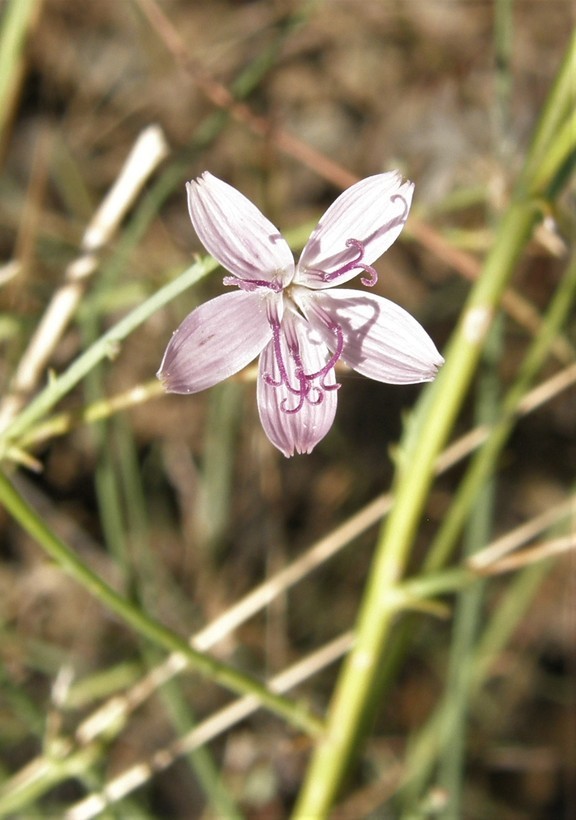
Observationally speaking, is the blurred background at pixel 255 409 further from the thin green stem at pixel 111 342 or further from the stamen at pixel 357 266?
the stamen at pixel 357 266

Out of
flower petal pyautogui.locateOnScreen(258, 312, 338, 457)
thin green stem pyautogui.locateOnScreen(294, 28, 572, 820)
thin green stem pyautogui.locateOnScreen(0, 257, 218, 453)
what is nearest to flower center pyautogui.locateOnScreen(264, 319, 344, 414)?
flower petal pyautogui.locateOnScreen(258, 312, 338, 457)

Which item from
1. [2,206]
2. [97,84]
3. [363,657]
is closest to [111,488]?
[363,657]

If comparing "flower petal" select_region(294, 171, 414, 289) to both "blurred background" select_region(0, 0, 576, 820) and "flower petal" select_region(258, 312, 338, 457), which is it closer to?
"flower petal" select_region(258, 312, 338, 457)

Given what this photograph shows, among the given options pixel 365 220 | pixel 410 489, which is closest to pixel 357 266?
pixel 365 220

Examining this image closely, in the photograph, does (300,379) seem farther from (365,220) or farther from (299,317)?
(365,220)

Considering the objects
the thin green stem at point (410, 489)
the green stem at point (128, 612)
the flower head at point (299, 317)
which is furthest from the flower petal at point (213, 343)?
the thin green stem at point (410, 489)
